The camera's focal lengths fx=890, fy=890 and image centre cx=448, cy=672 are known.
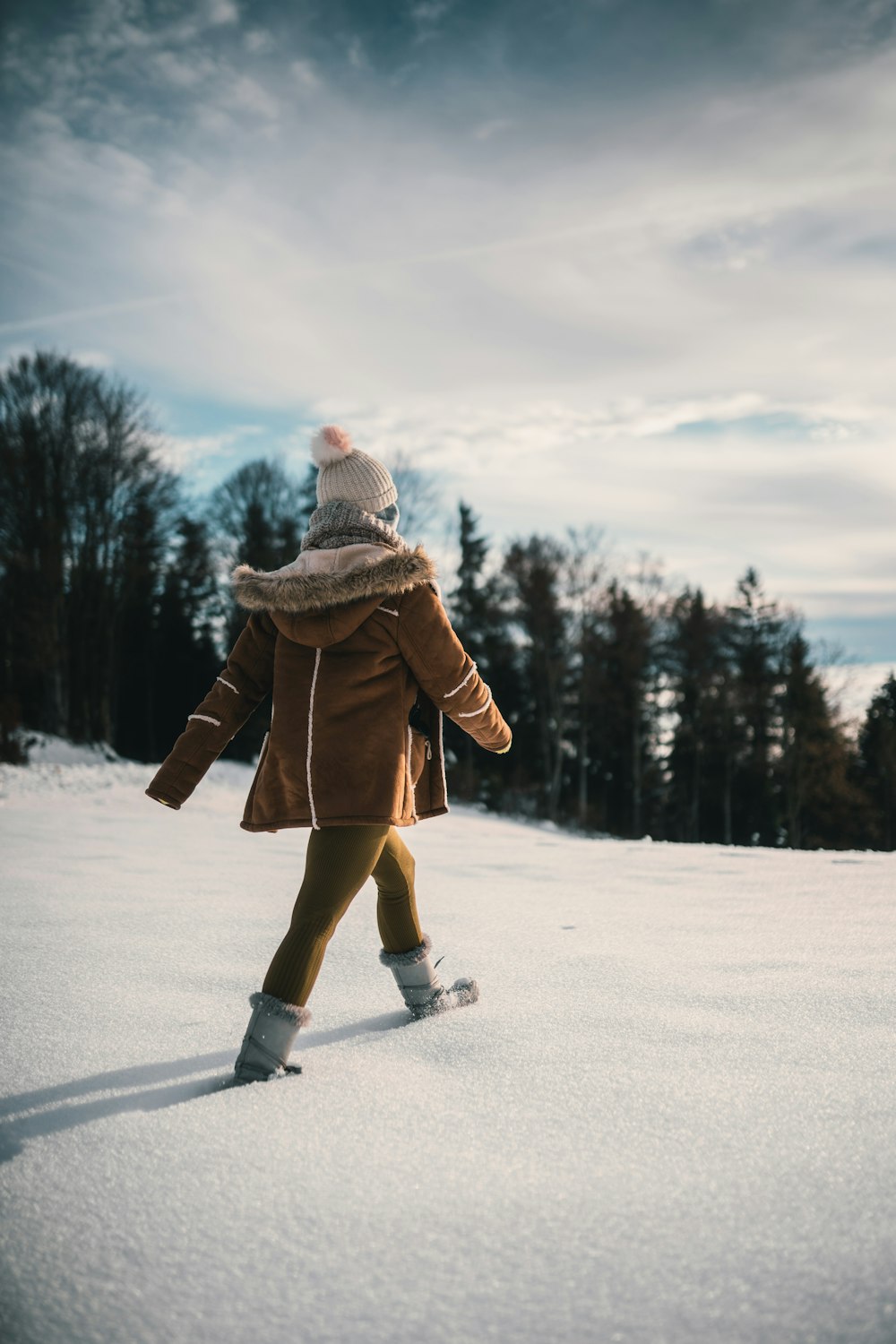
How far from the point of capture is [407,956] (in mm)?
2584

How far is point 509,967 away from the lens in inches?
123

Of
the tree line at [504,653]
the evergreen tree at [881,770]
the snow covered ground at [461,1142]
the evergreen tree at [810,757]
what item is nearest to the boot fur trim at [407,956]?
the snow covered ground at [461,1142]

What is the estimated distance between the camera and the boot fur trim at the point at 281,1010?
2.16 metres

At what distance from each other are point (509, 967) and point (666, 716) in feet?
88.6

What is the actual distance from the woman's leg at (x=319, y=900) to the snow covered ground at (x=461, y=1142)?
0.23 meters

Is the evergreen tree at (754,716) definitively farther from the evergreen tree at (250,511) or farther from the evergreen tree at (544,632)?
the evergreen tree at (250,511)

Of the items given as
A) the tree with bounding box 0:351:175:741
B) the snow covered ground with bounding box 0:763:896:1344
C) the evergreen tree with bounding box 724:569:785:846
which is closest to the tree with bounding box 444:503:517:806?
the evergreen tree with bounding box 724:569:785:846

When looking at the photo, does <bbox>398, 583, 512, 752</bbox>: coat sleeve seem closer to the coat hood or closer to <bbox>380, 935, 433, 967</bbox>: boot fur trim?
the coat hood

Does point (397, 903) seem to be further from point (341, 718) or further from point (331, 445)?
point (331, 445)

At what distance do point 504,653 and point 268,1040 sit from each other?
89.1 feet

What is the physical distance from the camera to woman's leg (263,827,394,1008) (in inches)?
87.0

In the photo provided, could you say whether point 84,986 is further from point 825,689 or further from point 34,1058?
point 825,689

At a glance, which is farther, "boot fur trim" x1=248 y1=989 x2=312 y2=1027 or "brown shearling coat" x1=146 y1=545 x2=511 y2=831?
"brown shearling coat" x1=146 y1=545 x2=511 y2=831

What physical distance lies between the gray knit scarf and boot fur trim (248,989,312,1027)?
3.91 feet
